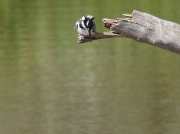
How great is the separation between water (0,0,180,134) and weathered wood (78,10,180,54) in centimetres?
316

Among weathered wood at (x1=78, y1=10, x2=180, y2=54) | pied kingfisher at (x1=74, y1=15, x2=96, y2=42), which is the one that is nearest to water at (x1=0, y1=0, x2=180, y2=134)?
pied kingfisher at (x1=74, y1=15, x2=96, y2=42)

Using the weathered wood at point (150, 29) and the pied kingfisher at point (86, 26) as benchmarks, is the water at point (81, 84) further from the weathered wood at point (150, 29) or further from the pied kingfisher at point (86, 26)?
the weathered wood at point (150, 29)

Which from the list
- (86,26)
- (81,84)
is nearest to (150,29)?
(86,26)

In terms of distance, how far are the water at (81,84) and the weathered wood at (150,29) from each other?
316cm

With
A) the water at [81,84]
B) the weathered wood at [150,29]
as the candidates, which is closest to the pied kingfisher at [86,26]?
the weathered wood at [150,29]

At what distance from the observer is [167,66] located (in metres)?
9.96

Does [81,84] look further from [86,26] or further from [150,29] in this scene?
[150,29]

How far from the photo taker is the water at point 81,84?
8.00m

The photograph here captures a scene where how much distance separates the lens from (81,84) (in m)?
9.14

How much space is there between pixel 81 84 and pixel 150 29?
4588 millimetres

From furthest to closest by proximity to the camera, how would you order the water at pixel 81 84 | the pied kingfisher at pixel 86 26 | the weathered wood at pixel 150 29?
the water at pixel 81 84, the pied kingfisher at pixel 86 26, the weathered wood at pixel 150 29

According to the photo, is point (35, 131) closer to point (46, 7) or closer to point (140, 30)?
point (140, 30)

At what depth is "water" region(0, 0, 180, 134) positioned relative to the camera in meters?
8.00

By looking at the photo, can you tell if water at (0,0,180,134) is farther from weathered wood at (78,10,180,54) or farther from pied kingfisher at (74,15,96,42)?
weathered wood at (78,10,180,54)
